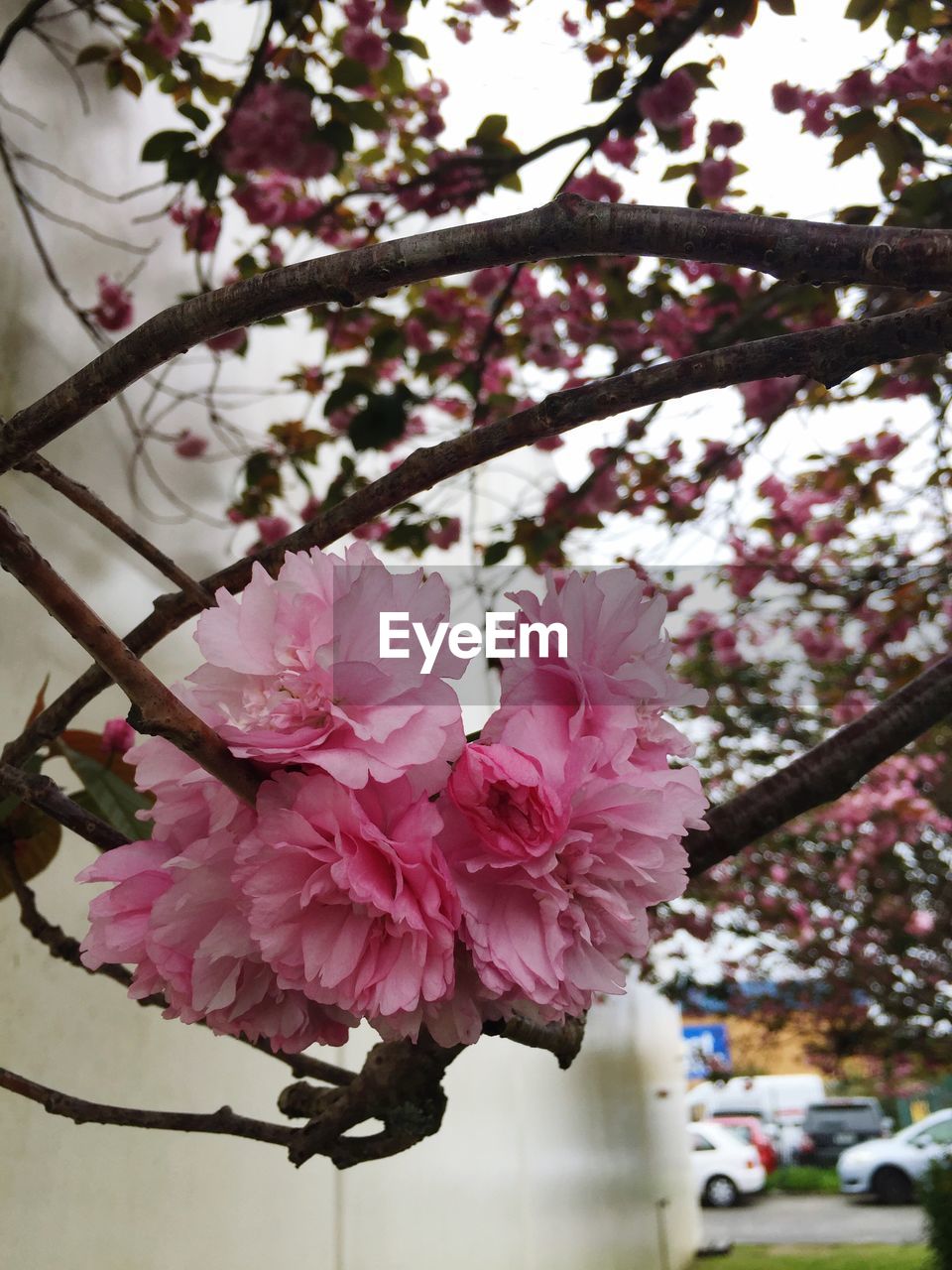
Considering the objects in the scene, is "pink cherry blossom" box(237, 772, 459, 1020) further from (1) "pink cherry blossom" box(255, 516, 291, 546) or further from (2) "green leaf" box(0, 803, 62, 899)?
(1) "pink cherry blossom" box(255, 516, 291, 546)

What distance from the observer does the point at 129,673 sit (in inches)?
13.8

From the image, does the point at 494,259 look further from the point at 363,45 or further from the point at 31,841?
the point at 363,45

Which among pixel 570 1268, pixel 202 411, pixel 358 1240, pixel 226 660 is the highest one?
pixel 202 411

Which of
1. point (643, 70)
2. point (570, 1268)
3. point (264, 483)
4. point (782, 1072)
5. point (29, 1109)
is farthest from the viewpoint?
point (782, 1072)

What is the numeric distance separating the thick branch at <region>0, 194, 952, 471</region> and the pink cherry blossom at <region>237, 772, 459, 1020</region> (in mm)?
194

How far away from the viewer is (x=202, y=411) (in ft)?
6.73

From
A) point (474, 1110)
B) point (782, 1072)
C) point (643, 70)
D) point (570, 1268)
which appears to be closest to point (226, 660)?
point (643, 70)

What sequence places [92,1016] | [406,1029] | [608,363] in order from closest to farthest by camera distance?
1. [406,1029]
2. [92,1016]
3. [608,363]

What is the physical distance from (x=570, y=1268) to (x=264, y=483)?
3384 mm

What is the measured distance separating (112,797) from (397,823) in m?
0.52

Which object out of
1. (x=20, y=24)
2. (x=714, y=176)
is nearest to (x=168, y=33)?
(x=20, y=24)

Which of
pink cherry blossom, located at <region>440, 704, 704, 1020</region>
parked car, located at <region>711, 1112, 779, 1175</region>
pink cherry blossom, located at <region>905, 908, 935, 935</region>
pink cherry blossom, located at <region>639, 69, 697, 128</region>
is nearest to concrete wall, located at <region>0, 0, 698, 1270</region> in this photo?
pink cherry blossom, located at <region>639, 69, 697, 128</region>

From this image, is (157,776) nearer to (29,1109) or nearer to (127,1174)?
(29,1109)

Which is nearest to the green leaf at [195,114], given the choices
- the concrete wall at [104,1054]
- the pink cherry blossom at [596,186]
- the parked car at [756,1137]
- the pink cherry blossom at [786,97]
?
the concrete wall at [104,1054]
